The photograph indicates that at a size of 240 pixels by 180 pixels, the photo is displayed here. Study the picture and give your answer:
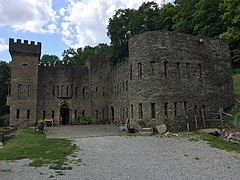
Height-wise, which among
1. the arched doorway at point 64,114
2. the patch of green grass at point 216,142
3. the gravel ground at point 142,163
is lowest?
the gravel ground at point 142,163

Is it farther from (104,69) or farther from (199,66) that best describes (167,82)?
(104,69)

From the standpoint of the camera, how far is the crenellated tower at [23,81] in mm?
36938

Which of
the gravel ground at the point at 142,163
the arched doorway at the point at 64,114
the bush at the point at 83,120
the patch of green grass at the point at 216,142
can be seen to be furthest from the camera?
the arched doorway at the point at 64,114

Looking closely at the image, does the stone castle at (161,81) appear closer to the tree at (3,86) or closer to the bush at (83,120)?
the bush at (83,120)

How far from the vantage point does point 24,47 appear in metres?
38.3

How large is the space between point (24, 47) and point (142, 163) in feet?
100

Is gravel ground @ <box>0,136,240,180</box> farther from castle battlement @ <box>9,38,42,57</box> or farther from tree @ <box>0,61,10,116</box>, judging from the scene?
tree @ <box>0,61,10,116</box>

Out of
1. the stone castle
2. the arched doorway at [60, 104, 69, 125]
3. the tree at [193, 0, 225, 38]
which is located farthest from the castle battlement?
the tree at [193, 0, 225, 38]

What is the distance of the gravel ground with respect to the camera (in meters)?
10.3

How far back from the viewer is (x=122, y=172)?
→ 10.8 m

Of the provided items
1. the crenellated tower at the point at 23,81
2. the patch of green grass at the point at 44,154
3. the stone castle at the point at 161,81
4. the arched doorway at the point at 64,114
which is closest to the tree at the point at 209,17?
the stone castle at the point at 161,81

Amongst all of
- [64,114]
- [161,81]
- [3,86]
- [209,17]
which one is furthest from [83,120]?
[209,17]

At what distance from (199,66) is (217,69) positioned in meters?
Answer: 2.70

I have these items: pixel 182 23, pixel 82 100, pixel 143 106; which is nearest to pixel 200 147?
pixel 143 106
